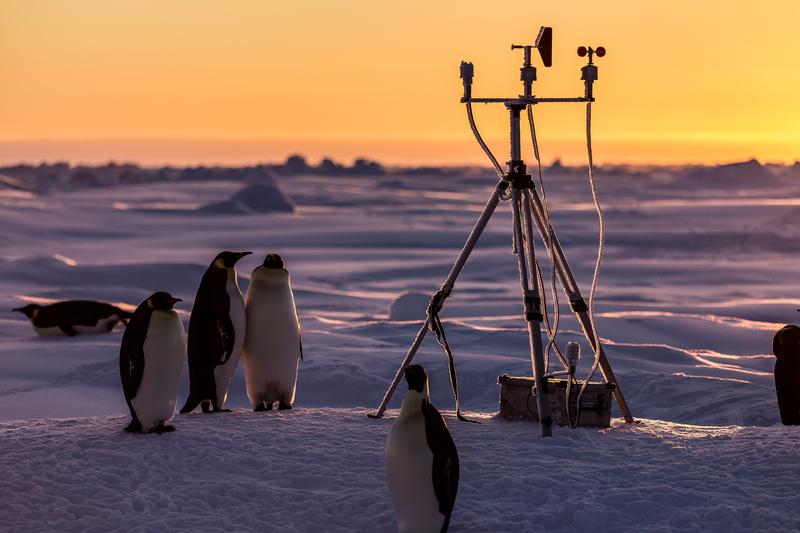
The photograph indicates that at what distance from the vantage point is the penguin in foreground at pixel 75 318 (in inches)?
408

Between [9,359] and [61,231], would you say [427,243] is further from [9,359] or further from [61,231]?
[9,359]

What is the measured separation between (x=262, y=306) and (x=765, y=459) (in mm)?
2751

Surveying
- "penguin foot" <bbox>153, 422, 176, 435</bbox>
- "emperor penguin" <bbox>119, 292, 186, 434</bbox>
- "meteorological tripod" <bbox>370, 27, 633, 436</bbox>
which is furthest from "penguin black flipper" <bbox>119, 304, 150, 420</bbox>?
"meteorological tripod" <bbox>370, 27, 633, 436</bbox>

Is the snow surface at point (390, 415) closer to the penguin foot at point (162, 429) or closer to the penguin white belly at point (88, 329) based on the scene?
the penguin foot at point (162, 429)

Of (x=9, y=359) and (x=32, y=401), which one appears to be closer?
(x=32, y=401)

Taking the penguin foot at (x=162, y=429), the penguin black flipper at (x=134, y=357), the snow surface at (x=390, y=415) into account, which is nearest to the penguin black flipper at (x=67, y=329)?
the snow surface at (x=390, y=415)

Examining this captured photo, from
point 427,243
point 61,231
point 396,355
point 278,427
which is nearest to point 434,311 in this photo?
point 278,427

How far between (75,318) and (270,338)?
435cm

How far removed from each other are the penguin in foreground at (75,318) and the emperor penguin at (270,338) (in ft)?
13.6

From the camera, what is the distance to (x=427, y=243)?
22.8 metres

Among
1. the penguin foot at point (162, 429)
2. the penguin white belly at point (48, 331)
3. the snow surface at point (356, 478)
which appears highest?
the penguin white belly at point (48, 331)

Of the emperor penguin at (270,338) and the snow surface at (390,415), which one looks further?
the emperor penguin at (270,338)

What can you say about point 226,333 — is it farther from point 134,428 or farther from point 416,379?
point 416,379

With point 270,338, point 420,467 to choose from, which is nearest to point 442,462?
point 420,467
